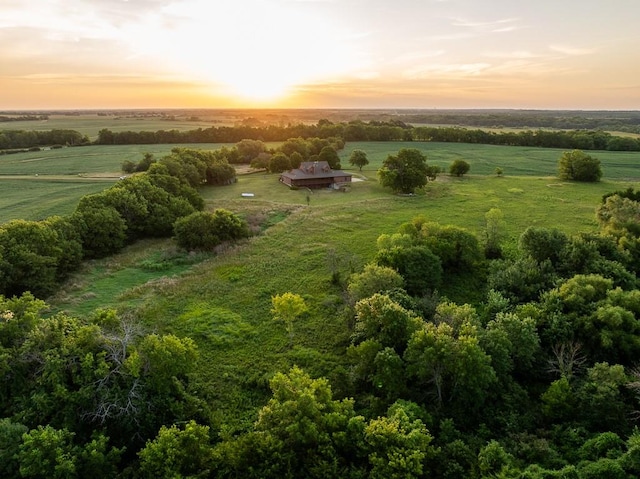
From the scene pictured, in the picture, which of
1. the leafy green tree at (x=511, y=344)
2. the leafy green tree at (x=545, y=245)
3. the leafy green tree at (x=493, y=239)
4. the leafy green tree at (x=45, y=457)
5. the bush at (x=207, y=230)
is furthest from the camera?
the bush at (x=207, y=230)

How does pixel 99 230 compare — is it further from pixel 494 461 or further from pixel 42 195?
pixel 494 461

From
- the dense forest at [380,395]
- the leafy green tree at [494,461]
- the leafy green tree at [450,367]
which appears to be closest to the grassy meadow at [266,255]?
the dense forest at [380,395]

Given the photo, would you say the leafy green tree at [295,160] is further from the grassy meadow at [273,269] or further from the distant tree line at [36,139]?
the distant tree line at [36,139]

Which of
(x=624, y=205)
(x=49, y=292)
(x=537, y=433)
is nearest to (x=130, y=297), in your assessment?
(x=49, y=292)

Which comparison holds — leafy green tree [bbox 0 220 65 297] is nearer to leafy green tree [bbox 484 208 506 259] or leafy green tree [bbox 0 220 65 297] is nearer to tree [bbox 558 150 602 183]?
leafy green tree [bbox 484 208 506 259]

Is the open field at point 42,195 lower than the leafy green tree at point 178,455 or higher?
higher

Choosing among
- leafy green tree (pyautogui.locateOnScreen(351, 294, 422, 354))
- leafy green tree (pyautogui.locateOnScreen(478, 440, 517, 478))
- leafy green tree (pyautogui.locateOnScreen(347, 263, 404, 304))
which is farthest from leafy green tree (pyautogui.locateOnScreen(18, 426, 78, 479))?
leafy green tree (pyautogui.locateOnScreen(347, 263, 404, 304))

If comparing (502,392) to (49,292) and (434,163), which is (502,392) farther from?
(434,163)
